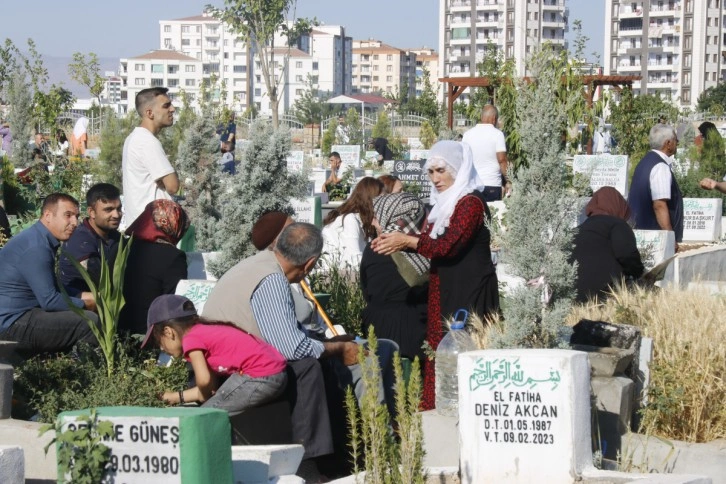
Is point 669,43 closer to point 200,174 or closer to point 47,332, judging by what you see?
point 200,174

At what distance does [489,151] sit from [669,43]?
449 ft

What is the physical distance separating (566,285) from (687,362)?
1088 mm

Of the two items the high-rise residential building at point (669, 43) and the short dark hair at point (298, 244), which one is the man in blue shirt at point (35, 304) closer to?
the short dark hair at point (298, 244)

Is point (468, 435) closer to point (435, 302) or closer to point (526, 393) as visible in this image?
point (526, 393)

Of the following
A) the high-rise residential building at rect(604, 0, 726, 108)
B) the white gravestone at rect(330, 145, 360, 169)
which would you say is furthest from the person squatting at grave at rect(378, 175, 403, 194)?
the high-rise residential building at rect(604, 0, 726, 108)

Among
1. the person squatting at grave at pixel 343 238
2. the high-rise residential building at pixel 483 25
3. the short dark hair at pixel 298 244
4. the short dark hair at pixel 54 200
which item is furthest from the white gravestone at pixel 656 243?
the high-rise residential building at pixel 483 25

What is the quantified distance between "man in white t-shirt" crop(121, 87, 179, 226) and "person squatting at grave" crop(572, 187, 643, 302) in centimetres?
278

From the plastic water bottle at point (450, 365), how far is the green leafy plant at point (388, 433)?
1401mm

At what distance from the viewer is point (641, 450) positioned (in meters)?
5.94

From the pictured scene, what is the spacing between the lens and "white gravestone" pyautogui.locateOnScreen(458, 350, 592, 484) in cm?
503

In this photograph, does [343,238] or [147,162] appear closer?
[147,162]

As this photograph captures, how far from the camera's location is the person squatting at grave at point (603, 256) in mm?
8148

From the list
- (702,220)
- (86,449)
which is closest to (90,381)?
(86,449)

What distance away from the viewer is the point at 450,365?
246 inches
